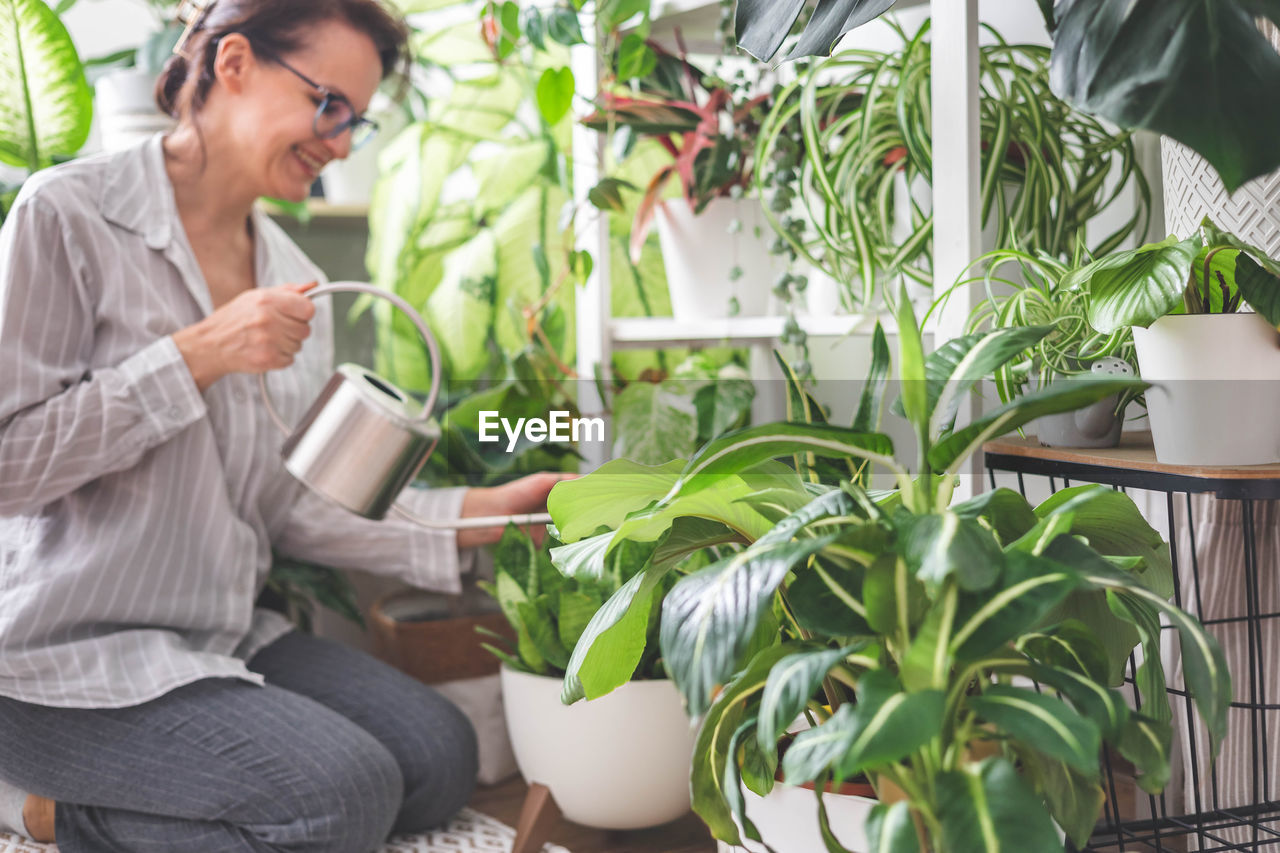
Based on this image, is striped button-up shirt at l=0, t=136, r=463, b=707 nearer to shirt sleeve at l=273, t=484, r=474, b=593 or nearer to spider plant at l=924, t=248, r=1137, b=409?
shirt sleeve at l=273, t=484, r=474, b=593

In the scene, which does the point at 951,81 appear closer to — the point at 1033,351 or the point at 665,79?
the point at 1033,351

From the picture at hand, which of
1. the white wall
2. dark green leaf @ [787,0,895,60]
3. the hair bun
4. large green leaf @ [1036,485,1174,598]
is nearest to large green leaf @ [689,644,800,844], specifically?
large green leaf @ [1036,485,1174,598]

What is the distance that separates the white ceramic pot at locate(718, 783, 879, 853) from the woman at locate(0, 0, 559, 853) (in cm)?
63

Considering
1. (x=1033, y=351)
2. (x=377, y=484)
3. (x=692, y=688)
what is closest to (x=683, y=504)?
(x=692, y=688)

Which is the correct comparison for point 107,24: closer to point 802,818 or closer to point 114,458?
point 114,458

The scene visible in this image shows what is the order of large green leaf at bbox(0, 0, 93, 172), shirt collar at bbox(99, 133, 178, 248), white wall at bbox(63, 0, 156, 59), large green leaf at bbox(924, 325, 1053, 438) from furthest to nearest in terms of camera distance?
1. white wall at bbox(63, 0, 156, 59)
2. large green leaf at bbox(0, 0, 93, 172)
3. shirt collar at bbox(99, 133, 178, 248)
4. large green leaf at bbox(924, 325, 1053, 438)

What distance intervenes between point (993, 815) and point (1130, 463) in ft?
1.22

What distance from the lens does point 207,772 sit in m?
1.12

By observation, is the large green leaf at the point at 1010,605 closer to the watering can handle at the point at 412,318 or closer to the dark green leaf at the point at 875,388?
the dark green leaf at the point at 875,388

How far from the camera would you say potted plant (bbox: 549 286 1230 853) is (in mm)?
495

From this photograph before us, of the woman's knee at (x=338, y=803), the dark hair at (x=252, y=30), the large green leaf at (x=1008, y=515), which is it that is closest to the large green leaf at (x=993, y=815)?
the large green leaf at (x=1008, y=515)

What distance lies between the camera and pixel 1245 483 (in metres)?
0.69

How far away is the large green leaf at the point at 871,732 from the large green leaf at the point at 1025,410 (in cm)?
14
